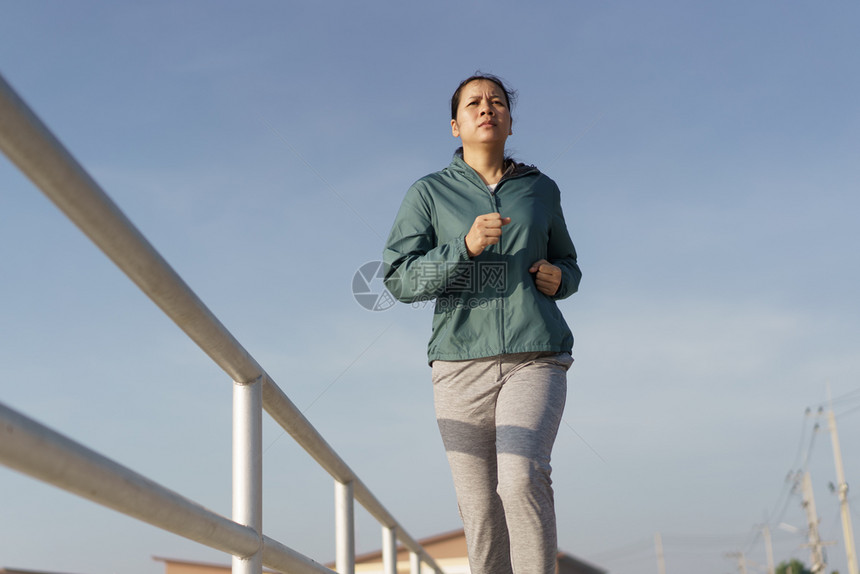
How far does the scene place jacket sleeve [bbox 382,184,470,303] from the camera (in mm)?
2289

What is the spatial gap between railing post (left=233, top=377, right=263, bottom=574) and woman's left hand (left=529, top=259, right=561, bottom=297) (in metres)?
0.99

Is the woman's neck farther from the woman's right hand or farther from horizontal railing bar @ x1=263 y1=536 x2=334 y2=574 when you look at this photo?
horizontal railing bar @ x1=263 y1=536 x2=334 y2=574

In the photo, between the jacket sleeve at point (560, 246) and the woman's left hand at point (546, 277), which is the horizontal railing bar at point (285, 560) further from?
the jacket sleeve at point (560, 246)

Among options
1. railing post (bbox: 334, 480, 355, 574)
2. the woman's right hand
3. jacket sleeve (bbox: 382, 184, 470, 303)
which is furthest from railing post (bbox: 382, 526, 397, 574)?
the woman's right hand

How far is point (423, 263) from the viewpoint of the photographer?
7.68ft

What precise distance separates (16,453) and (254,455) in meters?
0.86

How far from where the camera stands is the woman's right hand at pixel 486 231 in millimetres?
2178

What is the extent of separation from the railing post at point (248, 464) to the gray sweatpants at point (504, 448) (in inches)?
29.1

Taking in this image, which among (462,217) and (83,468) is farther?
(462,217)

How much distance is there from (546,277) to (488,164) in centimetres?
45

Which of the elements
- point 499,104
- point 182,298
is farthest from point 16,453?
point 499,104

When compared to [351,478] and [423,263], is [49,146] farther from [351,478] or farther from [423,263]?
[351,478]

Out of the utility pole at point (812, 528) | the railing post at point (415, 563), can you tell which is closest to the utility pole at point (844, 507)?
the utility pole at point (812, 528)

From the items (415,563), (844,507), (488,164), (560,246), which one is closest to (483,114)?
(488,164)
